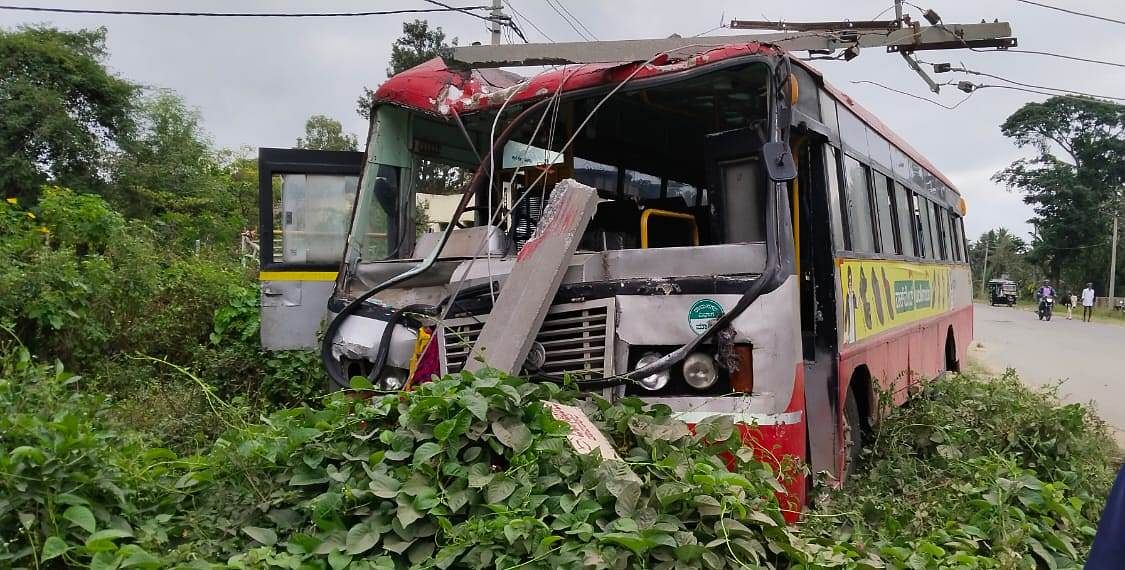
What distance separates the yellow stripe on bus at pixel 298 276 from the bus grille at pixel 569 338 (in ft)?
7.17

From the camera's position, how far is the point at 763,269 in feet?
12.9

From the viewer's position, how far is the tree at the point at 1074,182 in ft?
159

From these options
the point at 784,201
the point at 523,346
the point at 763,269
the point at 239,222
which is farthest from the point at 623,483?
the point at 239,222

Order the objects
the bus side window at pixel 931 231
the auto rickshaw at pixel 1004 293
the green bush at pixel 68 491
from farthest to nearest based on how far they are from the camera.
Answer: the auto rickshaw at pixel 1004 293
the bus side window at pixel 931 231
the green bush at pixel 68 491

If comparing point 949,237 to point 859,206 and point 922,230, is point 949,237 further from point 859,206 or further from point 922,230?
point 859,206

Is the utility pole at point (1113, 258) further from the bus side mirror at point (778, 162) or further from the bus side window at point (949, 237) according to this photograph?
the bus side mirror at point (778, 162)

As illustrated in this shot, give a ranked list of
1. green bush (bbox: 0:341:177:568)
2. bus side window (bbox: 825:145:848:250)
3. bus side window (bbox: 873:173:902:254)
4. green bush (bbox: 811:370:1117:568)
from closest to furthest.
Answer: green bush (bbox: 0:341:177:568) → green bush (bbox: 811:370:1117:568) → bus side window (bbox: 825:145:848:250) → bus side window (bbox: 873:173:902:254)

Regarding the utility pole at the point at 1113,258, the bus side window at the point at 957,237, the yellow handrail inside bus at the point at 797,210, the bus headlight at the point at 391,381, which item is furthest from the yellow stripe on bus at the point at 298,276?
the utility pole at the point at 1113,258

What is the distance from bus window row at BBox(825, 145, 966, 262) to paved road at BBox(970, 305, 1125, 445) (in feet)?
6.75

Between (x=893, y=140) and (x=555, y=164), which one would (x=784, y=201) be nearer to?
(x=555, y=164)

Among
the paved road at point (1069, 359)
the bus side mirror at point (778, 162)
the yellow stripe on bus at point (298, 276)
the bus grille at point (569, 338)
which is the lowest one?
the paved road at point (1069, 359)

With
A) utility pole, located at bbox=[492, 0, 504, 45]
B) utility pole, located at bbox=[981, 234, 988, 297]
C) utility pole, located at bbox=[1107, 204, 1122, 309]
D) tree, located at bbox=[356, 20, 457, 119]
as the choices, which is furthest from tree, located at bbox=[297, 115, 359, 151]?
utility pole, located at bbox=[981, 234, 988, 297]

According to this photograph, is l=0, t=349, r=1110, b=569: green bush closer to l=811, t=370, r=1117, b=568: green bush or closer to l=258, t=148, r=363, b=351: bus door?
l=811, t=370, r=1117, b=568: green bush

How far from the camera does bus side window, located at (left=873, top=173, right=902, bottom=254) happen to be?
6.34 m
